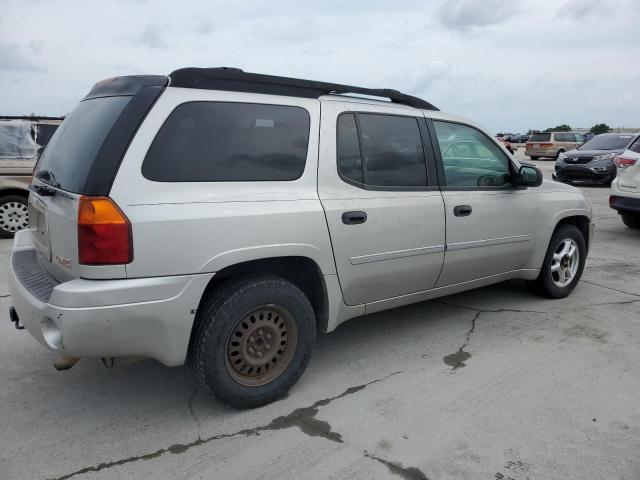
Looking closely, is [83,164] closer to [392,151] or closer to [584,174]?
[392,151]

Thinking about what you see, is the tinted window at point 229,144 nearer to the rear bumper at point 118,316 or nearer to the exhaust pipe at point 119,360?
the rear bumper at point 118,316

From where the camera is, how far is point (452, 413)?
119 inches

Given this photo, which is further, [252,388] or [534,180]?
[534,180]

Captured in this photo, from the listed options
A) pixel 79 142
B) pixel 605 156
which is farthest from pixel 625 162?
pixel 605 156

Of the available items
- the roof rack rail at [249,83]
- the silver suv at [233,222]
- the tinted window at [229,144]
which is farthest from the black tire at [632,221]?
the tinted window at [229,144]

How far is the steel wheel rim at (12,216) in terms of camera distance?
25.5 feet

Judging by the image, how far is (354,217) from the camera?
3314 mm

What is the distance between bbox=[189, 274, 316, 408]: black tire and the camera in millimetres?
2820

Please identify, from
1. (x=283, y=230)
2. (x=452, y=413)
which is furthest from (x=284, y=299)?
(x=452, y=413)

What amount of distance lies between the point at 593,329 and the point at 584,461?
200cm

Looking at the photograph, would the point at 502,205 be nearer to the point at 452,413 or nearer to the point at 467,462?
the point at 452,413

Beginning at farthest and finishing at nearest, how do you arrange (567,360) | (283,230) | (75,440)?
(567,360), (283,230), (75,440)

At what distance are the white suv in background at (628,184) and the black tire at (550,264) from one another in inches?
137

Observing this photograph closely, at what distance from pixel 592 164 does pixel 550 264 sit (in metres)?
12.4
